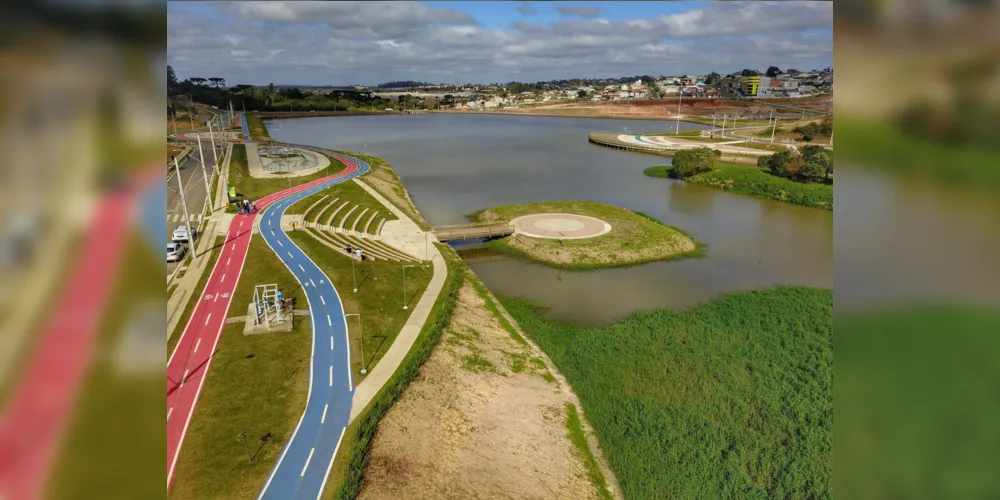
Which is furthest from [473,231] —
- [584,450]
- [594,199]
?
[584,450]

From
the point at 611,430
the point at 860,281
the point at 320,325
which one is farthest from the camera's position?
the point at 320,325

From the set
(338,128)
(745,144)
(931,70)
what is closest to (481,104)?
(338,128)

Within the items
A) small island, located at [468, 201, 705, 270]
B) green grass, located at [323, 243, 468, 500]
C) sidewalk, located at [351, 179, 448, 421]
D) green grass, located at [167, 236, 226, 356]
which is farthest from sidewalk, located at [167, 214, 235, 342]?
small island, located at [468, 201, 705, 270]

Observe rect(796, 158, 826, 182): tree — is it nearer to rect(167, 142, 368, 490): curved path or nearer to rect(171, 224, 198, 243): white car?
rect(167, 142, 368, 490): curved path

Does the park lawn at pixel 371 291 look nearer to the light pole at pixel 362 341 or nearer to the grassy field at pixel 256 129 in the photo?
the light pole at pixel 362 341

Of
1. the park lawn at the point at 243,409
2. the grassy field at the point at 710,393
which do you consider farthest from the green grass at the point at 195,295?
the grassy field at the point at 710,393

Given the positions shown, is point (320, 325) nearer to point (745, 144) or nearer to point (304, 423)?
point (304, 423)

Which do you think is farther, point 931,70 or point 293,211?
point 293,211
